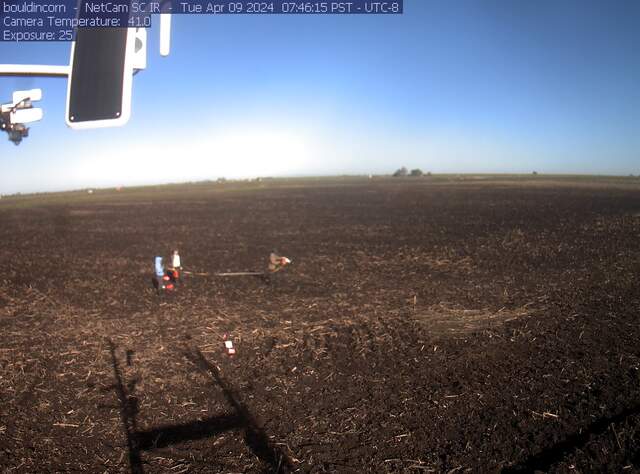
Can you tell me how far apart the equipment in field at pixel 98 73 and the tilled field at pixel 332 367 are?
4.13 meters

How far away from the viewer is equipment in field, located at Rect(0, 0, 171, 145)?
1706 millimetres

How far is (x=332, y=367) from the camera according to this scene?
23.1 ft

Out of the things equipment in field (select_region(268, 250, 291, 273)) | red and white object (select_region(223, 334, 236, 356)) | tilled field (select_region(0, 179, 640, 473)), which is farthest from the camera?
equipment in field (select_region(268, 250, 291, 273))

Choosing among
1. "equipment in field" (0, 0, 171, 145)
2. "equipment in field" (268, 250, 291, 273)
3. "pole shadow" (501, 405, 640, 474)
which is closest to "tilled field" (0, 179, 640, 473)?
"pole shadow" (501, 405, 640, 474)

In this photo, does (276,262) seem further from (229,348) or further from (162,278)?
(229,348)

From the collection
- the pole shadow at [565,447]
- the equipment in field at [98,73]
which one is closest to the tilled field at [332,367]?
the pole shadow at [565,447]

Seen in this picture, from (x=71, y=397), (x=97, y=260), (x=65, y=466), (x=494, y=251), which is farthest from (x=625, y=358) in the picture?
(x=97, y=260)

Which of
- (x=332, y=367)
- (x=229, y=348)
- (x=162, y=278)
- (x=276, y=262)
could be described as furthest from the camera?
(x=276, y=262)

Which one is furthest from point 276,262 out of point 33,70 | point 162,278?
point 33,70

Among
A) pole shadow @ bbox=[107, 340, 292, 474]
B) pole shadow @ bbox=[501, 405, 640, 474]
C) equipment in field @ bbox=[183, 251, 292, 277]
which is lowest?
Answer: pole shadow @ bbox=[107, 340, 292, 474]

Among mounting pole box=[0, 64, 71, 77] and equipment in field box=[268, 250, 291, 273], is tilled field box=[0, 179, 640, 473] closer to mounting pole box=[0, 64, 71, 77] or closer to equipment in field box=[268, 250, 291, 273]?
equipment in field box=[268, 250, 291, 273]

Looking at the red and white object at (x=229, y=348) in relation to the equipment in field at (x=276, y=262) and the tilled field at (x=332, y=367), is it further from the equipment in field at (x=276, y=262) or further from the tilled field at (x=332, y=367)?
the equipment in field at (x=276, y=262)

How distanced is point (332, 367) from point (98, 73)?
6.11 meters

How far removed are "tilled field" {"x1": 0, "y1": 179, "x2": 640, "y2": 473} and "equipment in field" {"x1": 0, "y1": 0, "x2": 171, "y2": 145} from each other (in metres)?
4.13
